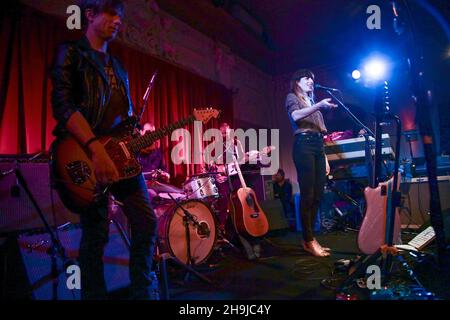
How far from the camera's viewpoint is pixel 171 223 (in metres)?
3.39

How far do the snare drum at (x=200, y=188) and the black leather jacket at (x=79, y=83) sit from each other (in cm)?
236

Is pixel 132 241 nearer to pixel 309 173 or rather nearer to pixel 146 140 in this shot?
pixel 146 140

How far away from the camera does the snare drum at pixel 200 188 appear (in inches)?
159

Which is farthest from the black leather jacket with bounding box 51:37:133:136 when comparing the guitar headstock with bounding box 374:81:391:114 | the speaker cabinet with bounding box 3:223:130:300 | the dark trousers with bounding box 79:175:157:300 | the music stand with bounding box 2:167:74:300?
the guitar headstock with bounding box 374:81:391:114

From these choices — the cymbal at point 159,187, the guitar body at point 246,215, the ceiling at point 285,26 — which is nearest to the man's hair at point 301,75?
the guitar body at point 246,215

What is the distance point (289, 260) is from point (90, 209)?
252 cm

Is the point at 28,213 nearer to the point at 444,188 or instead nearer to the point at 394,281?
the point at 394,281

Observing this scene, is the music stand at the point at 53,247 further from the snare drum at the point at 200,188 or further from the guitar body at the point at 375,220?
the guitar body at the point at 375,220

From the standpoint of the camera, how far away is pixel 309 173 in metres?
3.47

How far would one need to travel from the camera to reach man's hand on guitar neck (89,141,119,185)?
157 centimetres

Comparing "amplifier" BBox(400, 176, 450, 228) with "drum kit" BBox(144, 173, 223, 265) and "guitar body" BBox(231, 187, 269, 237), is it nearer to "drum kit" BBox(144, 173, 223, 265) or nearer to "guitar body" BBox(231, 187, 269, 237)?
"guitar body" BBox(231, 187, 269, 237)

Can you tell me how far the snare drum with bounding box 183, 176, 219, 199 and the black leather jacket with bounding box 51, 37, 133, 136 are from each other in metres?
2.36

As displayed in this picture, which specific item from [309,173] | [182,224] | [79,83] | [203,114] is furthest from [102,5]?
[309,173]

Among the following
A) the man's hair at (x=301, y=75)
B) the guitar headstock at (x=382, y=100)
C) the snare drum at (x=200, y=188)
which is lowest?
the snare drum at (x=200, y=188)
